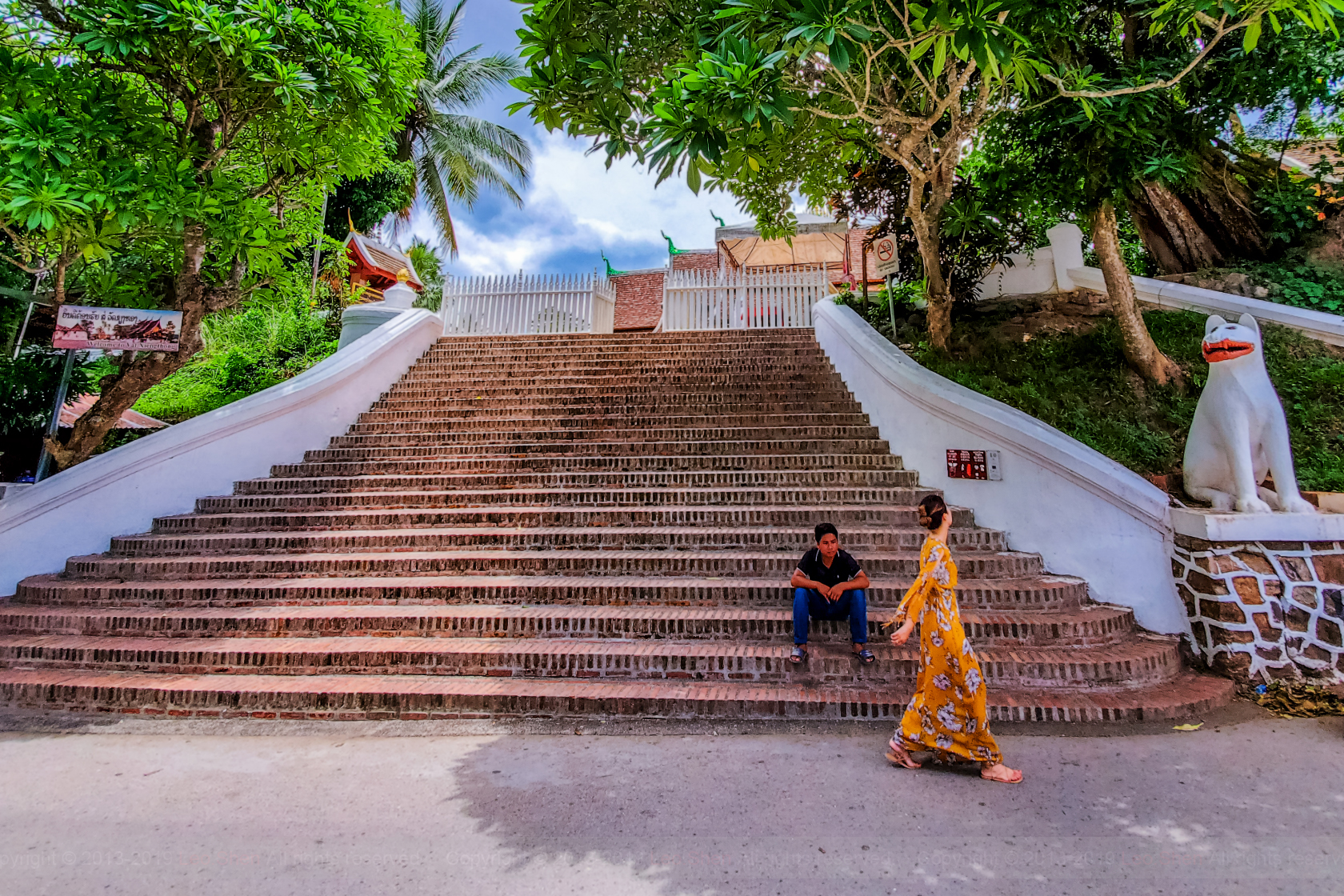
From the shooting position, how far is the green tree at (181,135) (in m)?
4.15

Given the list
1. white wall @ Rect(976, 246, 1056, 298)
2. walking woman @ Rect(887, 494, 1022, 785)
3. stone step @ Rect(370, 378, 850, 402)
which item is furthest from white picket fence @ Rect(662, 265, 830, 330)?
walking woman @ Rect(887, 494, 1022, 785)

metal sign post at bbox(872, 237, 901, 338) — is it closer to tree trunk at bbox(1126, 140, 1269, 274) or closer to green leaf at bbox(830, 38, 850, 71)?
tree trunk at bbox(1126, 140, 1269, 274)

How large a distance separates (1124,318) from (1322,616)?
3.41 metres

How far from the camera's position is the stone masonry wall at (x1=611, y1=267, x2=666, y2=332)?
69.2ft

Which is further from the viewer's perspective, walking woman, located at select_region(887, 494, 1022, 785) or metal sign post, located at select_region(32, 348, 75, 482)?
metal sign post, located at select_region(32, 348, 75, 482)

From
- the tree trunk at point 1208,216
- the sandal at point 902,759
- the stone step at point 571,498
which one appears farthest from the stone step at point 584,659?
the tree trunk at point 1208,216

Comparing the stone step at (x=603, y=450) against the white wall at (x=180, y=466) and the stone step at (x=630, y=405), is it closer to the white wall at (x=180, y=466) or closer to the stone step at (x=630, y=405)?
the white wall at (x=180, y=466)

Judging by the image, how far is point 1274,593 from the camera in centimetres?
369

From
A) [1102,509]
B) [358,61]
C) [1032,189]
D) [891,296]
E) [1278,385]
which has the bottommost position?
[1102,509]

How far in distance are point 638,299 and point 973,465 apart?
1806 centimetres

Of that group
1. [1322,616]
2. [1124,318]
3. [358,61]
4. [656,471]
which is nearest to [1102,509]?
[1322,616]

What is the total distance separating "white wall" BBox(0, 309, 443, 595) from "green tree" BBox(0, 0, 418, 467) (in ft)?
1.41

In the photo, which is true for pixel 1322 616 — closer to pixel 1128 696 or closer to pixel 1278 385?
pixel 1128 696

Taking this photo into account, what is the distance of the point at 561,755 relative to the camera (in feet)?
10.3
